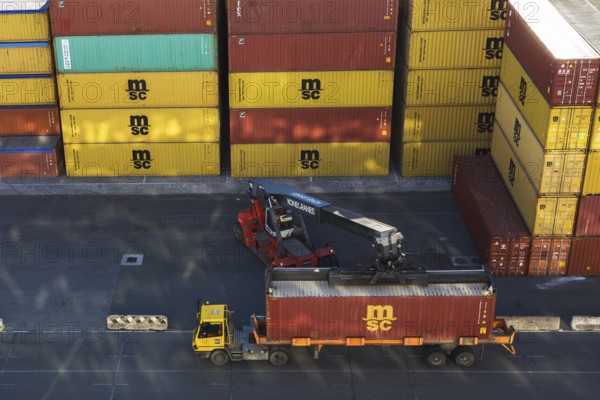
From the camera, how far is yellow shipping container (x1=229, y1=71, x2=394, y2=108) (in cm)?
5138

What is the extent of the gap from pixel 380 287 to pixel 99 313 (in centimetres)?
1443

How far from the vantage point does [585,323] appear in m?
40.0

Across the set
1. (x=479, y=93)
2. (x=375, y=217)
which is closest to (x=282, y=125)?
(x=375, y=217)

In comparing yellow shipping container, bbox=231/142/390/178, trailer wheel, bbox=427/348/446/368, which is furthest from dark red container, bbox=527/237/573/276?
yellow shipping container, bbox=231/142/390/178

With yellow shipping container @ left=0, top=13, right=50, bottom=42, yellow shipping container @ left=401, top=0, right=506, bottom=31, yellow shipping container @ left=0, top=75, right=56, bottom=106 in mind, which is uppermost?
yellow shipping container @ left=401, top=0, right=506, bottom=31

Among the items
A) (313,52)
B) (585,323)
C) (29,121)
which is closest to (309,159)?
(313,52)

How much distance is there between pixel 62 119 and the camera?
5291 centimetres

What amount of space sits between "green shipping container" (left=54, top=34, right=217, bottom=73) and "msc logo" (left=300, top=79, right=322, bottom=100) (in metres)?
5.63

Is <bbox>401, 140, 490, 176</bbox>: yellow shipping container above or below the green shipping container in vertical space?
below

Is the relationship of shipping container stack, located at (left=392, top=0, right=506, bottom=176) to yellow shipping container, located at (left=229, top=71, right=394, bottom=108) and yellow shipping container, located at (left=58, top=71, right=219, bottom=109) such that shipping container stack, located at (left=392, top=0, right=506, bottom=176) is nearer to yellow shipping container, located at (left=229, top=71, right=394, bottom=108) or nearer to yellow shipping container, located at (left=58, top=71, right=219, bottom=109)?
yellow shipping container, located at (left=229, top=71, right=394, bottom=108)

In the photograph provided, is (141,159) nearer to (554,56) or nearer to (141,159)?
(141,159)

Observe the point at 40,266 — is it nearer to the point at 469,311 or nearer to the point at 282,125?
the point at 282,125

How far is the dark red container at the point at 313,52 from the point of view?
1973 inches

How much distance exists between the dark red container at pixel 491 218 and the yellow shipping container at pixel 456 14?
811 centimetres
